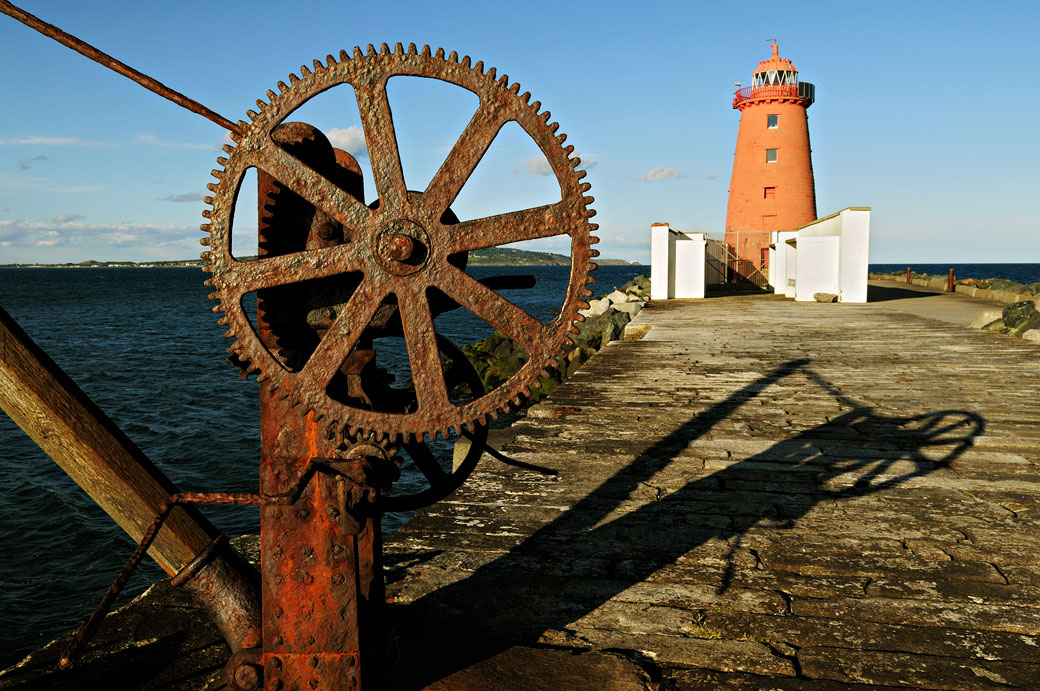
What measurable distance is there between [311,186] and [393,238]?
12.2 inches

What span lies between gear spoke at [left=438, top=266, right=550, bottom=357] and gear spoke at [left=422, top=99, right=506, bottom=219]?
0.70 ft

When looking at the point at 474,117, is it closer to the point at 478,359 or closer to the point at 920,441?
the point at 920,441

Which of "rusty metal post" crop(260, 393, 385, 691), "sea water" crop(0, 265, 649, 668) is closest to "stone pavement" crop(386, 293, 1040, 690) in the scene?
"rusty metal post" crop(260, 393, 385, 691)

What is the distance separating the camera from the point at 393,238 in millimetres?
2361

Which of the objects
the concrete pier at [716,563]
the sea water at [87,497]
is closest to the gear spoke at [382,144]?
the concrete pier at [716,563]

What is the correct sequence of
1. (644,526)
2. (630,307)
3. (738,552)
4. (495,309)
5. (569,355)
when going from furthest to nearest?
(630,307) → (569,355) → (644,526) → (738,552) → (495,309)

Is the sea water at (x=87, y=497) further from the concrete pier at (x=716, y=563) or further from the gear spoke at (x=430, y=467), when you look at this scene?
the gear spoke at (x=430, y=467)

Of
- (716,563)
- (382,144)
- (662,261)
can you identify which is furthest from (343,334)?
(662,261)

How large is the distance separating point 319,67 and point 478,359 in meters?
16.4

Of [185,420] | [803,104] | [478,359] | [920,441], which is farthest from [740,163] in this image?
[920,441]

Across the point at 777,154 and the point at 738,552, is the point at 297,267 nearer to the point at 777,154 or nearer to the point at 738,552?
the point at 738,552

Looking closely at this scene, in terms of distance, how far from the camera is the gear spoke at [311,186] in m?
2.38

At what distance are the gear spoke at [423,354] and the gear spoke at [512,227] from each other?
213 mm

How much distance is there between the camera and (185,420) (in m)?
17.8
